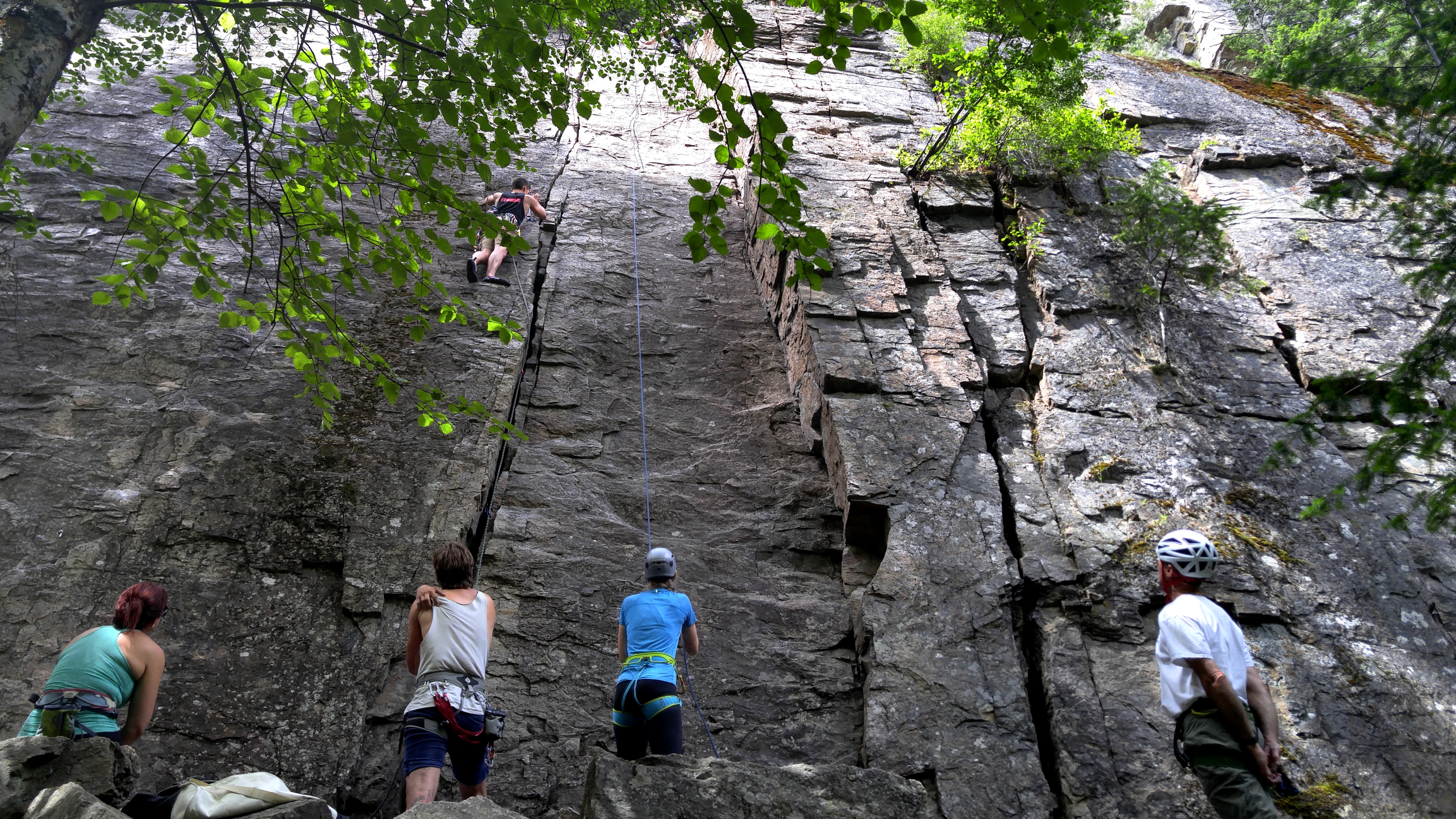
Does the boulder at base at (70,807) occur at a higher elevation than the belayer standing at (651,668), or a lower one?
higher

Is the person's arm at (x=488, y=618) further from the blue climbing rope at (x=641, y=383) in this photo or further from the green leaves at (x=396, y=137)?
the green leaves at (x=396, y=137)

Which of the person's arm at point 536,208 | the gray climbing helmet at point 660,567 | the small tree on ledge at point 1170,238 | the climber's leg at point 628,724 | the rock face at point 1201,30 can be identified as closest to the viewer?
the climber's leg at point 628,724

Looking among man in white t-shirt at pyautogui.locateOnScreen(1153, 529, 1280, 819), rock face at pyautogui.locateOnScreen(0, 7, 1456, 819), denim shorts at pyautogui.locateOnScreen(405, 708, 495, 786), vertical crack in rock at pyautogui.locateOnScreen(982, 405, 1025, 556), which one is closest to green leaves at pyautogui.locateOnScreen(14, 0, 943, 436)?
rock face at pyautogui.locateOnScreen(0, 7, 1456, 819)

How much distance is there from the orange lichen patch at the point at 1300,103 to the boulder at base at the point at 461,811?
1199 cm

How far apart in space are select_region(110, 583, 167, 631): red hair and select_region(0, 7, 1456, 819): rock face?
1.27 m

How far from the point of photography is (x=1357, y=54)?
5.79 m

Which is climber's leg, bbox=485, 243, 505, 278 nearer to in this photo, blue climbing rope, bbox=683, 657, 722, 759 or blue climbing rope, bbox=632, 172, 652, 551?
blue climbing rope, bbox=632, 172, 652, 551

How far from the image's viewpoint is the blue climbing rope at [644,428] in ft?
17.7

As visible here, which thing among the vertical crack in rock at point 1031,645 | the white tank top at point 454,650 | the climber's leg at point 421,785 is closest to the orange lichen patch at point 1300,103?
the vertical crack in rock at point 1031,645

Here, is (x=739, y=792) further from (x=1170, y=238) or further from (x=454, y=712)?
(x=1170, y=238)

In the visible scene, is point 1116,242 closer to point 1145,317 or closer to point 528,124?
point 1145,317

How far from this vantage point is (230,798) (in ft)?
10.8

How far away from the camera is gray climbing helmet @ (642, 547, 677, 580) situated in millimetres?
4691

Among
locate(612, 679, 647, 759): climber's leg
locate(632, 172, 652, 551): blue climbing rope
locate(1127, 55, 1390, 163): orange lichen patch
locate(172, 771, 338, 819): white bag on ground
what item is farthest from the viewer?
locate(1127, 55, 1390, 163): orange lichen patch
